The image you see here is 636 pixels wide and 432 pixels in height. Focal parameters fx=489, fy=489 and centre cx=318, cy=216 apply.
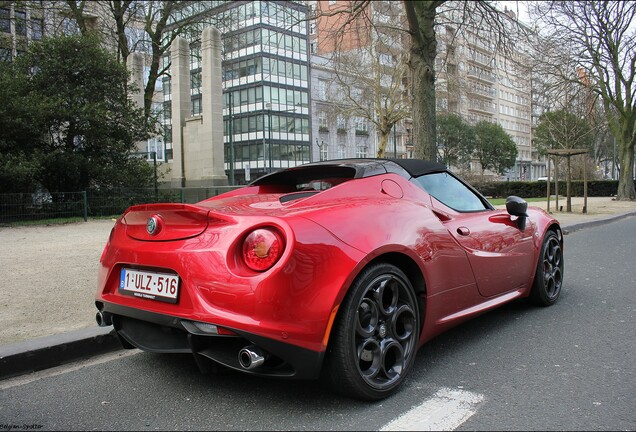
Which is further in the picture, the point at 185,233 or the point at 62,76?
the point at 62,76

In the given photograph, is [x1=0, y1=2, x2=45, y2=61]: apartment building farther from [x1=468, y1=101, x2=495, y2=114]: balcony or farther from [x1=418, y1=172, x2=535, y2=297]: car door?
[x1=468, y1=101, x2=495, y2=114]: balcony

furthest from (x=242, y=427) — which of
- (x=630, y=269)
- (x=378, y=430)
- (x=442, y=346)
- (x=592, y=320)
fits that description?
(x=630, y=269)

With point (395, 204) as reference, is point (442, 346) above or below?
below

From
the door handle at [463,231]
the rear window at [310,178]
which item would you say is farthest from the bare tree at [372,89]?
the door handle at [463,231]

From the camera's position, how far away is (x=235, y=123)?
203 feet

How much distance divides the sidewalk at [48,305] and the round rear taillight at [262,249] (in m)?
2.00

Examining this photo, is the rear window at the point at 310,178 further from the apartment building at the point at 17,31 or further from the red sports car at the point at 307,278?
the apartment building at the point at 17,31

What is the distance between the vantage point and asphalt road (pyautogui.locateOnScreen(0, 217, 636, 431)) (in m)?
2.57

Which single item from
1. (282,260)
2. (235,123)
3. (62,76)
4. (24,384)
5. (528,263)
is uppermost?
(235,123)

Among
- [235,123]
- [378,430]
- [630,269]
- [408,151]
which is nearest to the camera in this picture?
[378,430]

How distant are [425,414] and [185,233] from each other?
5.45 feet

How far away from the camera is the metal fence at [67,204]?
13.7m

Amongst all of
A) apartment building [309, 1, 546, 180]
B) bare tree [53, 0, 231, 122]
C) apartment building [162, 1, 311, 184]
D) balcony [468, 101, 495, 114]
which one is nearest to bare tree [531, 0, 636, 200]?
apartment building [309, 1, 546, 180]

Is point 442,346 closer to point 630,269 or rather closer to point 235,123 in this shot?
point 630,269
